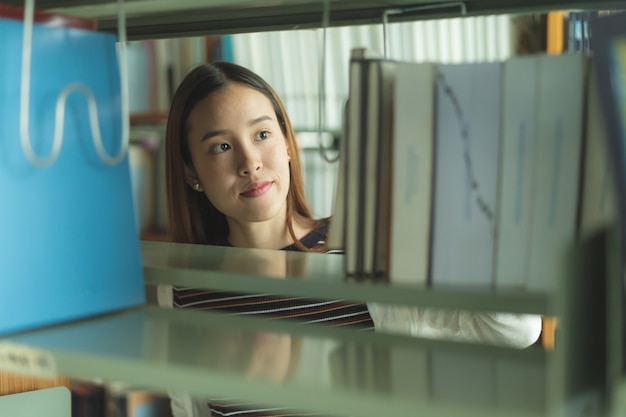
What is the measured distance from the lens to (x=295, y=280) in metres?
0.87

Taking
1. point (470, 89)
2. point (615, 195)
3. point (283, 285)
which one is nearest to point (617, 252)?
point (615, 195)

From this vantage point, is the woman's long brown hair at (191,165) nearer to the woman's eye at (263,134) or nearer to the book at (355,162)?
the woman's eye at (263,134)

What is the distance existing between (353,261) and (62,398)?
69 cm

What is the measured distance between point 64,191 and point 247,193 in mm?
989

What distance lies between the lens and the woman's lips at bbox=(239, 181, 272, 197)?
188 cm

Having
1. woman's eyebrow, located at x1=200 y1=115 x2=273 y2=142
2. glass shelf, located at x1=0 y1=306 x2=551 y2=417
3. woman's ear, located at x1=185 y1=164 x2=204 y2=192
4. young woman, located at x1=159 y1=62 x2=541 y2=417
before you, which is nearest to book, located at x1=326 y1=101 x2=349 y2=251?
glass shelf, located at x1=0 y1=306 x2=551 y2=417

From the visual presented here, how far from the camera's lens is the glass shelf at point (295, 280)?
2.48 ft

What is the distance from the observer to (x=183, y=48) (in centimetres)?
368

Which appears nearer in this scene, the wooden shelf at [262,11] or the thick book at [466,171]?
the thick book at [466,171]

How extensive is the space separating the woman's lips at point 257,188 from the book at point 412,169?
1.09 meters

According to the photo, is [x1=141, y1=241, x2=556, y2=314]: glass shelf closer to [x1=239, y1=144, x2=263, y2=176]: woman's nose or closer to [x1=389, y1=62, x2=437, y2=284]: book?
[x1=389, y1=62, x2=437, y2=284]: book

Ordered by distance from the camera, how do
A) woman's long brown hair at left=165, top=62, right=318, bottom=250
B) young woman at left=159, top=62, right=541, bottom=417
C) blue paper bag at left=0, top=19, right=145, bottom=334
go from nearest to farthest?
1. blue paper bag at left=0, top=19, right=145, bottom=334
2. young woman at left=159, top=62, right=541, bottom=417
3. woman's long brown hair at left=165, top=62, right=318, bottom=250

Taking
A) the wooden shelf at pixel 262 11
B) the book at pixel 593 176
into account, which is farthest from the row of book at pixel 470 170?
the wooden shelf at pixel 262 11

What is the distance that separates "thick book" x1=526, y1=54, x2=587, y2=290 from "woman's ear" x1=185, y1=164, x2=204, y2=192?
1.33 m
